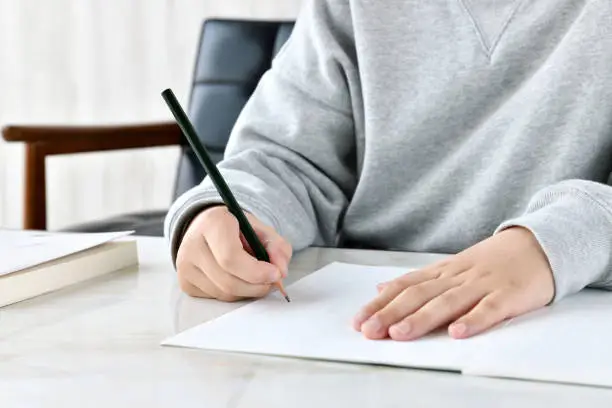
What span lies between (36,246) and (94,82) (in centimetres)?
183

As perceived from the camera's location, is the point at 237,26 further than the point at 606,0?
Yes

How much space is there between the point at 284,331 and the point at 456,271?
15 cm

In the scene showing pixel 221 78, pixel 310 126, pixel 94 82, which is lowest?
pixel 94 82

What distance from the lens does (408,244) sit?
121cm

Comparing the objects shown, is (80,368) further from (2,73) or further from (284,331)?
(2,73)

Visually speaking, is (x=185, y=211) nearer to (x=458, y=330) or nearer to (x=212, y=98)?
(x=458, y=330)

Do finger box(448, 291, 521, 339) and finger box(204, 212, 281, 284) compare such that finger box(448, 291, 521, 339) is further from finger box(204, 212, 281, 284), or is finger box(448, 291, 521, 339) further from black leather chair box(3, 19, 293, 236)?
→ black leather chair box(3, 19, 293, 236)

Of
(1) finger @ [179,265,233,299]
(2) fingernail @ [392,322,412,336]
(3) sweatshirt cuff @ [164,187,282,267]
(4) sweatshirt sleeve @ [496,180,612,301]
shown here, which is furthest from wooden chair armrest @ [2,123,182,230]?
(2) fingernail @ [392,322,412,336]

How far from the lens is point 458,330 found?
2.02 feet

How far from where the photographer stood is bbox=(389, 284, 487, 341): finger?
0.61 m

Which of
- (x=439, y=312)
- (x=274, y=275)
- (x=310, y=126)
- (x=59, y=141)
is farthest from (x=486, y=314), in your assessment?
(x=59, y=141)

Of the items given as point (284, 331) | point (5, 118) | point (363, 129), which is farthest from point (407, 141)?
point (5, 118)

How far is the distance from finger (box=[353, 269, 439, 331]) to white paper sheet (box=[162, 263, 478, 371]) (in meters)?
0.01

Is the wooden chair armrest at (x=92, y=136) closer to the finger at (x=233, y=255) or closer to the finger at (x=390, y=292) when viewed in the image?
the finger at (x=233, y=255)
